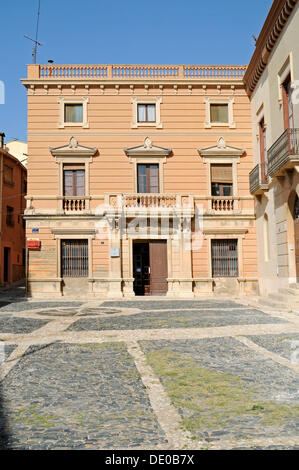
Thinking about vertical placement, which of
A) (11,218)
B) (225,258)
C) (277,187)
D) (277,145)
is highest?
(277,145)

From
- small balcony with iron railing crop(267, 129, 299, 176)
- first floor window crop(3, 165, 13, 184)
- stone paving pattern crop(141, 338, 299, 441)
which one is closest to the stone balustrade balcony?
small balcony with iron railing crop(267, 129, 299, 176)

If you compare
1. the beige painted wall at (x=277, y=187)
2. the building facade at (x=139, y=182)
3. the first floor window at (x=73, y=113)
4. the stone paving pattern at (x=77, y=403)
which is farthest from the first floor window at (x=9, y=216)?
the stone paving pattern at (x=77, y=403)

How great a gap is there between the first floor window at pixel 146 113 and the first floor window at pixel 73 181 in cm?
387

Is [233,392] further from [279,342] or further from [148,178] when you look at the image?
[148,178]

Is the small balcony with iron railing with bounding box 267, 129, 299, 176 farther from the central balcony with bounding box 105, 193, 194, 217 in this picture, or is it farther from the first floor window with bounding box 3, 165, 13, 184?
the first floor window with bounding box 3, 165, 13, 184

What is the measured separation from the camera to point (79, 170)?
69.9ft

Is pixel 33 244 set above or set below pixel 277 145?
below

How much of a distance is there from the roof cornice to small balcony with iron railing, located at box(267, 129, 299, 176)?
4086 mm

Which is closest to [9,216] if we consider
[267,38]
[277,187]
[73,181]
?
[73,181]

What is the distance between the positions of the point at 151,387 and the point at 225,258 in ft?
53.0

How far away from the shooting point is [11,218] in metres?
30.5

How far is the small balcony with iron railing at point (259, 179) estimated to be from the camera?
18375 mm
